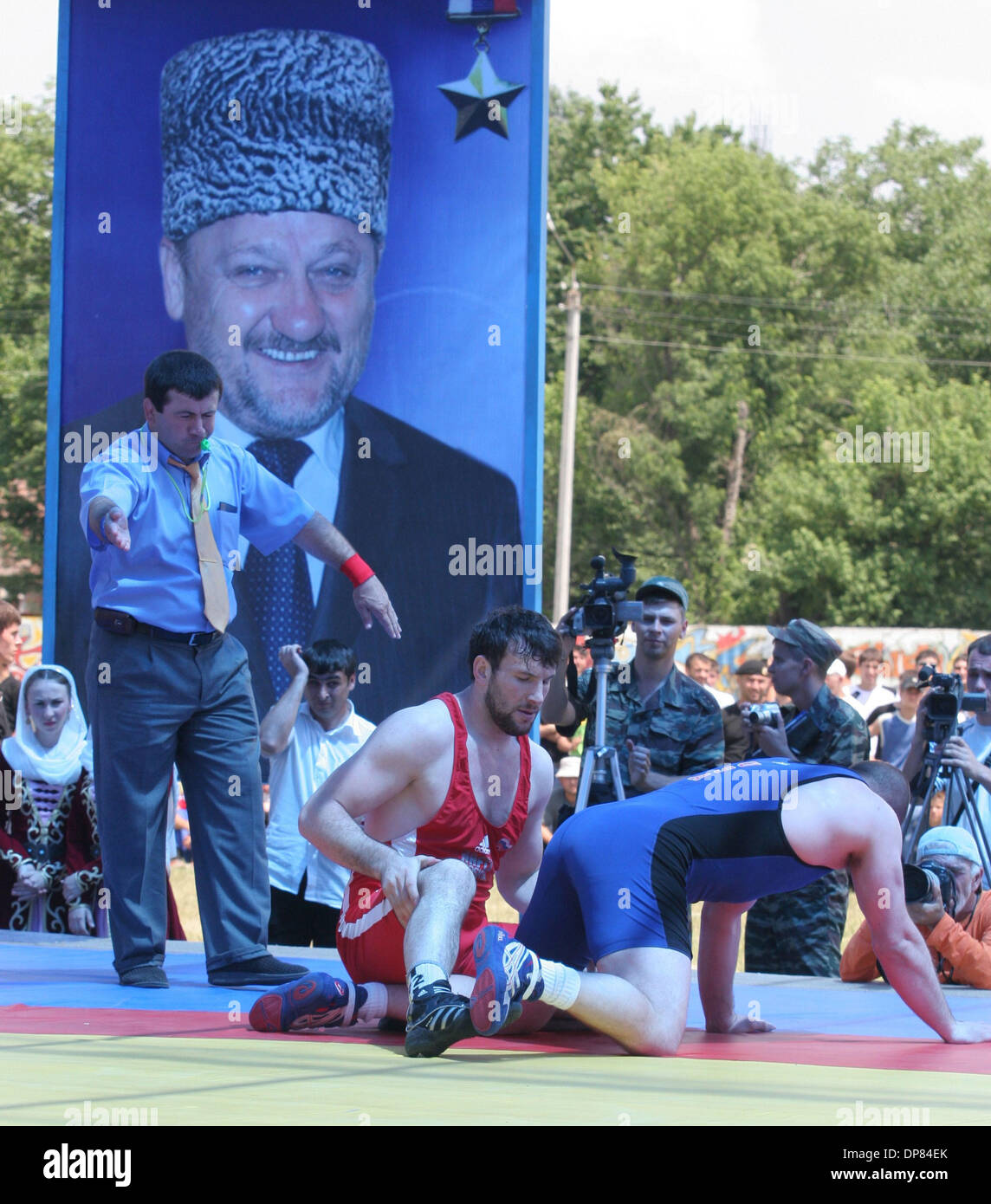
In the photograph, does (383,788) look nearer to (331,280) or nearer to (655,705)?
(655,705)

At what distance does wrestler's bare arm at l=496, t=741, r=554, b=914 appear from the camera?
4.04 m

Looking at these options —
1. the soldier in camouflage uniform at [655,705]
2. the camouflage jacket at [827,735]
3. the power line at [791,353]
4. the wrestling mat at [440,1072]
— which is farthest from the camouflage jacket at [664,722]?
the power line at [791,353]

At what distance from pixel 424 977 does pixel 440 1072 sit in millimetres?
272

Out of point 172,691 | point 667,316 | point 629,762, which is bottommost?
point 629,762

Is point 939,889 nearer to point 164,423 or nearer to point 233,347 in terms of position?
point 164,423

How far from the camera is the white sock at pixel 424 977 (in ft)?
10.7

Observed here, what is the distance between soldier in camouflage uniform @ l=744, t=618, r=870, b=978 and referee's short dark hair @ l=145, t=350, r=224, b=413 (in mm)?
2124

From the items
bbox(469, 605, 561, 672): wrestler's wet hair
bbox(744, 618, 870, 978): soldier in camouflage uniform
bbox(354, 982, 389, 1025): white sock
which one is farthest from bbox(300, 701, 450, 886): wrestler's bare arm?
bbox(744, 618, 870, 978): soldier in camouflage uniform

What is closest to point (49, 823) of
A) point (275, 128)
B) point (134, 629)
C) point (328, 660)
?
point (328, 660)

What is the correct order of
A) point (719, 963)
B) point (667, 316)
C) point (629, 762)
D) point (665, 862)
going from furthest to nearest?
point (667, 316) < point (629, 762) < point (719, 963) < point (665, 862)

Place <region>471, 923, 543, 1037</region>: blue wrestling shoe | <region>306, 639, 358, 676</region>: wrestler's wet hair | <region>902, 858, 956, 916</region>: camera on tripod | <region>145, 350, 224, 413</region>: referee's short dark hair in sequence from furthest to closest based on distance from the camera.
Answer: <region>306, 639, 358, 676</region>: wrestler's wet hair
<region>902, 858, 956, 916</region>: camera on tripod
<region>145, 350, 224, 413</region>: referee's short dark hair
<region>471, 923, 543, 1037</region>: blue wrestling shoe

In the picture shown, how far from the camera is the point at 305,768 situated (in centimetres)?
611

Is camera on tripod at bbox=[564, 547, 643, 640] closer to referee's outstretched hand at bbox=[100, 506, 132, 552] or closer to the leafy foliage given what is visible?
referee's outstretched hand at bbox=[100, 506, 132, 552]

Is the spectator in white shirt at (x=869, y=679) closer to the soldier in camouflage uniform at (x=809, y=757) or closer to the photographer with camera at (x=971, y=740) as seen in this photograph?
the photographer with camera at (x=971, y=740)
